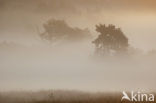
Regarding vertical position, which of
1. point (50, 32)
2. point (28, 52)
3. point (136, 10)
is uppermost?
point (136, 10)

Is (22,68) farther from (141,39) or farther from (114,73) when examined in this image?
(141,39)

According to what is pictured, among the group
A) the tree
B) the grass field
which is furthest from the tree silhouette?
the grass field

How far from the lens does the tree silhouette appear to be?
2464 mm

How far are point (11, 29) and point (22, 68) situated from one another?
40 centimetres

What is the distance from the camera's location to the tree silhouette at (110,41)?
8.08 ft

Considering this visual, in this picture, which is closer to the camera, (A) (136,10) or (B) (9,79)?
(B) (9,79)

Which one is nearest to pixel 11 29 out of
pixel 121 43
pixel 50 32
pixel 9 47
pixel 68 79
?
pixel 9 47

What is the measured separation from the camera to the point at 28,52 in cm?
244
